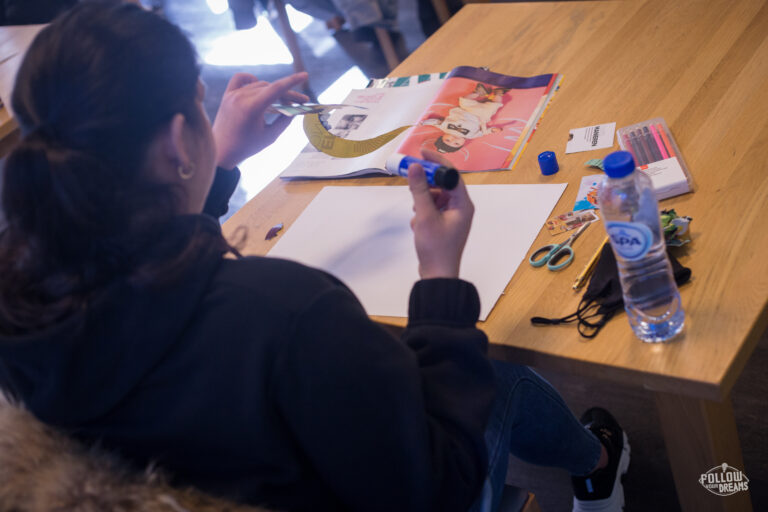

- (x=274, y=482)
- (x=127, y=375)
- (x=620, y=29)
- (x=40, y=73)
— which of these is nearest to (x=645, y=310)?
(x=274, y=482)

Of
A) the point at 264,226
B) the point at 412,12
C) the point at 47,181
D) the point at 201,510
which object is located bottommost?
the point at 412,12

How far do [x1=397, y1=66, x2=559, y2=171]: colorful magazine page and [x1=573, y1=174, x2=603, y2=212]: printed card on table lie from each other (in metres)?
0.15

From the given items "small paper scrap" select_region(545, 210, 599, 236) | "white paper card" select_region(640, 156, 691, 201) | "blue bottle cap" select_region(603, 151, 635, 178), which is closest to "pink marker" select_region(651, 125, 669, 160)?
"white paper card" select_region(640, 156, 691, 201)

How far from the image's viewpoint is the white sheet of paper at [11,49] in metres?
2.10

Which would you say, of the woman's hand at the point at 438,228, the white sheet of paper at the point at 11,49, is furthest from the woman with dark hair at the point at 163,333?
the white sheet of paper at the point at 11,49

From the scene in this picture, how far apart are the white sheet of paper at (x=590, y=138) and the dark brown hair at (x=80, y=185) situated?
2.18ft

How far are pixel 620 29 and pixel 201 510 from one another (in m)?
1.24

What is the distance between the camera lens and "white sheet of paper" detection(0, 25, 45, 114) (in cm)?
210

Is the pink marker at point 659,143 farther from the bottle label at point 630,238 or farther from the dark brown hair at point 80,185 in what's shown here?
the dark brown hair at point 80,185

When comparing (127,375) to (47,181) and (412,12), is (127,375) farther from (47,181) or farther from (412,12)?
(412,12)

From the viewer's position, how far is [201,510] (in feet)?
1.96

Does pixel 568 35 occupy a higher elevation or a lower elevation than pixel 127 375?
lower

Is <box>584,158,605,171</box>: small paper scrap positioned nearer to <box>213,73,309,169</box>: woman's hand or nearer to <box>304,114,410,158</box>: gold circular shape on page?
<box>304,114,410,158</box>: gold circular shape on page

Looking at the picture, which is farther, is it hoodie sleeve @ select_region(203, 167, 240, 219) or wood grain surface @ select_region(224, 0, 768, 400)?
hoodie sleeve @ select_region(203, 167, 240, 219)
